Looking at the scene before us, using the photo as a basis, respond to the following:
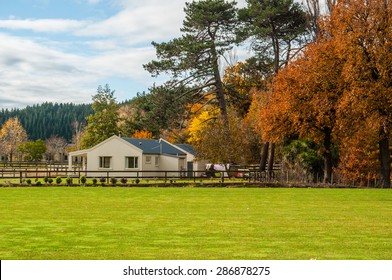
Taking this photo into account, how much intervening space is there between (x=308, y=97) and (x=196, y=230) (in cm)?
2629

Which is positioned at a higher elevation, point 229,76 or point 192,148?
point 229,76

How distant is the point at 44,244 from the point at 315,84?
29.4 meters

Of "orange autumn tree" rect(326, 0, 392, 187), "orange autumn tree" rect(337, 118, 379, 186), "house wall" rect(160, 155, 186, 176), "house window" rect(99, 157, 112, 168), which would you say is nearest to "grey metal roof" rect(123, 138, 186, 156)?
"house wall" rect(160, 155, 186, 176)

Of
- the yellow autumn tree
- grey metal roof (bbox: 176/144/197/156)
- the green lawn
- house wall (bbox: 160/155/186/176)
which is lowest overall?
the green lawn

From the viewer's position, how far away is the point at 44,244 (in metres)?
12.7

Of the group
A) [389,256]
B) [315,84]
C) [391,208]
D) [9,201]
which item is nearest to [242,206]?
[391,208]

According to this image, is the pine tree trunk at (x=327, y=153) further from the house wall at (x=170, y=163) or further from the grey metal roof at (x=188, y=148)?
the grey metal roof at (x=188, y=148)

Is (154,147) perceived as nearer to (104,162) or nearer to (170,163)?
(170,163)

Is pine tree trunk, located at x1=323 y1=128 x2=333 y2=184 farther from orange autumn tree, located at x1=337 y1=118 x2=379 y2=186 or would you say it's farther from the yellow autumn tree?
the yellow autumn tree

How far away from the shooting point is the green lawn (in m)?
11.6

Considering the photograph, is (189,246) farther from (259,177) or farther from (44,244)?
(259,177)

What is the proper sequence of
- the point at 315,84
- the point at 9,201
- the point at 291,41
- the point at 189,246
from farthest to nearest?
the point at 291,41 < the point at 315,84 < the point at 9,201 < the point at 189,246

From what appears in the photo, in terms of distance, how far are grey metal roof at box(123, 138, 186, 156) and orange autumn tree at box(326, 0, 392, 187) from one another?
2638cm

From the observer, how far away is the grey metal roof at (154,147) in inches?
2340
